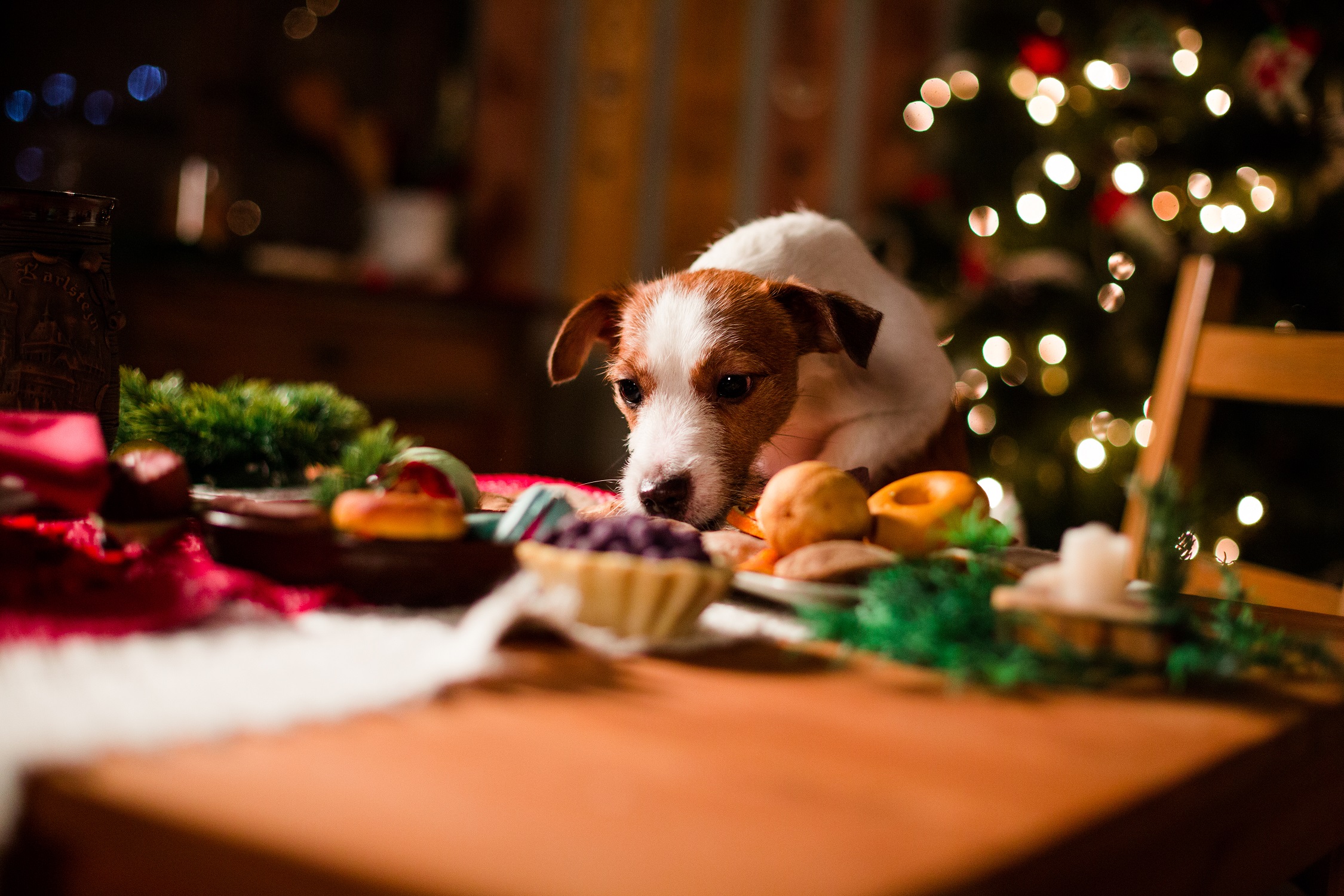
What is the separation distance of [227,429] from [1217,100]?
2634mm

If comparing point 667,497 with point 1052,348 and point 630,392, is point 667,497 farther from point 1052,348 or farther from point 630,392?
point 1052,348

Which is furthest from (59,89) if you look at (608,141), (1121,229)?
(1121,229)

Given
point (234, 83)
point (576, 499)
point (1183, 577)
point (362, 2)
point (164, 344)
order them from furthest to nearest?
1. point (362, 2)
2. point (234, 83)
3. point (164, 344)
4. point (576, 499)
5. point (1183, 577)

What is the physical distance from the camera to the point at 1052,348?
2.93m

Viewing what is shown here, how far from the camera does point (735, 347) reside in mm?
1161

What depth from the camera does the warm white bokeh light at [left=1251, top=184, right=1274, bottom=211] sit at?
270 centimetres

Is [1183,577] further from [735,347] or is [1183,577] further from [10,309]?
[10,309]

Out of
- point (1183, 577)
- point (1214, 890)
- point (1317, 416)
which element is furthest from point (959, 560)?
point (1317, 416)

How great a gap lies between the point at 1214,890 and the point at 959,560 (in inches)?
10.4

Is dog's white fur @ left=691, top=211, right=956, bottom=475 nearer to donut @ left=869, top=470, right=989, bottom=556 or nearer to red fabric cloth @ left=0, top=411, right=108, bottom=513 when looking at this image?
donut @ left=869, top=470, right=989, bottom=556

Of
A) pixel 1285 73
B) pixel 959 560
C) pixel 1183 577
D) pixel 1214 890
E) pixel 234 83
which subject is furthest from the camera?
pixel 234 83

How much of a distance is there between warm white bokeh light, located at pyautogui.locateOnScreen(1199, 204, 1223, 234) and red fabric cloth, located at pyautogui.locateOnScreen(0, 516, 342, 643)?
8.83 feet

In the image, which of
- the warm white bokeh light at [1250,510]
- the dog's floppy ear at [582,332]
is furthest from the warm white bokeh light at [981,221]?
the dog's floppy ear at [582,332]

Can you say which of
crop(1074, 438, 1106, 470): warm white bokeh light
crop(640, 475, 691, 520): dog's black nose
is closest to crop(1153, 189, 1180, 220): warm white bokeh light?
crop(1074, 438, 1106, 470): warm white bokeh light
